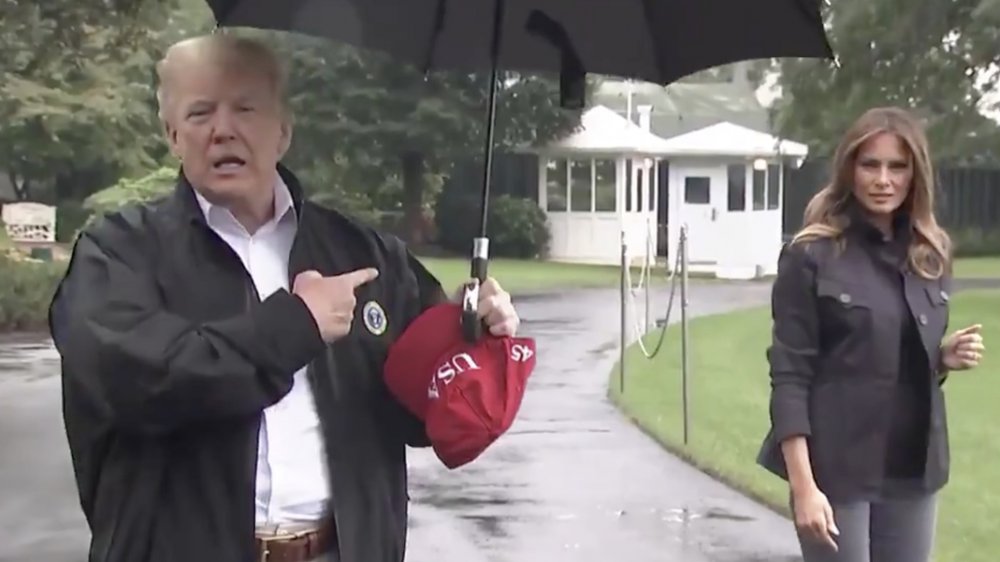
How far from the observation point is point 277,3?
11.7 feet

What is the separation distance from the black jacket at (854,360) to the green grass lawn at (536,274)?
21.2m

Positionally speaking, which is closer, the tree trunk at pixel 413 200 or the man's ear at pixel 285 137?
the man's ear at pixel 285 137

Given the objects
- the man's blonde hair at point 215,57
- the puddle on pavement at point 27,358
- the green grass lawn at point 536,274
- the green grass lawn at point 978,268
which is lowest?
the green grass lawn at point 978,268

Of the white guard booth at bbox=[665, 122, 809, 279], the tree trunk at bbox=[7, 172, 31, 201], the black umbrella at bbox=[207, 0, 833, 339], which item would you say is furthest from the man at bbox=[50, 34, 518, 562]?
the tree trunk at bbox=[7, 172, 31, 201]

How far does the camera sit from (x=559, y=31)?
11.8 feet

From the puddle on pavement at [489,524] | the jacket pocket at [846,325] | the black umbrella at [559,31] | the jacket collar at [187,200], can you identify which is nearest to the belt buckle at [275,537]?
the jacket collar at [187,200]

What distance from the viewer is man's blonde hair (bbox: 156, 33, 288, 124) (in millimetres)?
2783

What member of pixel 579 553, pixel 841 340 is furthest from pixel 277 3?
pixel 579 553

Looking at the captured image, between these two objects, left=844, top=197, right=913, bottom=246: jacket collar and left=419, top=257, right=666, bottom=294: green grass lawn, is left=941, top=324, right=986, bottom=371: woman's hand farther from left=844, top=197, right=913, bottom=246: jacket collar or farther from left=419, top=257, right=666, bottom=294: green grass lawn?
left=419, top=257, right=666, bottom=294: green grass lawn

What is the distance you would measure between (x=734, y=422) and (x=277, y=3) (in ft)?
29.0

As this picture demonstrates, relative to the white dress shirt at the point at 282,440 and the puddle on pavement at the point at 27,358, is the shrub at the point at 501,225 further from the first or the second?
the white dress shirt at the point at 282,440

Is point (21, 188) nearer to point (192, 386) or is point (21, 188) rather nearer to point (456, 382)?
point (456, 382)

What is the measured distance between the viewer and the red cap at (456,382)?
115 inches

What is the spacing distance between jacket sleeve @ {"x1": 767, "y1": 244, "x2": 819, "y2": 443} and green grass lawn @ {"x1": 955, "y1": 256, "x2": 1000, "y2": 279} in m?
29.0
